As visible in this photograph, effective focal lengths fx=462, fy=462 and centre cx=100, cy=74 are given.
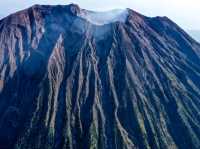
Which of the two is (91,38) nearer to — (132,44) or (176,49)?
(132,44)

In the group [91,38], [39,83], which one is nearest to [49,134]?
[39,83]

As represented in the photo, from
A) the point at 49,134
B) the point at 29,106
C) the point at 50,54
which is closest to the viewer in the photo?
the point at 49,134

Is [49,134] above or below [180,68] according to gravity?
below

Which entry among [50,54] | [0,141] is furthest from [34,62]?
[0,141]

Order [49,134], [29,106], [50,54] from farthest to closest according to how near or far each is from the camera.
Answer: [50,54] < [29,106] < [49,134]

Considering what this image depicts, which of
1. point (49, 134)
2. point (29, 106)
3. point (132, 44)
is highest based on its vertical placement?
point (132, 44)

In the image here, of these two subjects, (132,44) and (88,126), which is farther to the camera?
(132,44)
